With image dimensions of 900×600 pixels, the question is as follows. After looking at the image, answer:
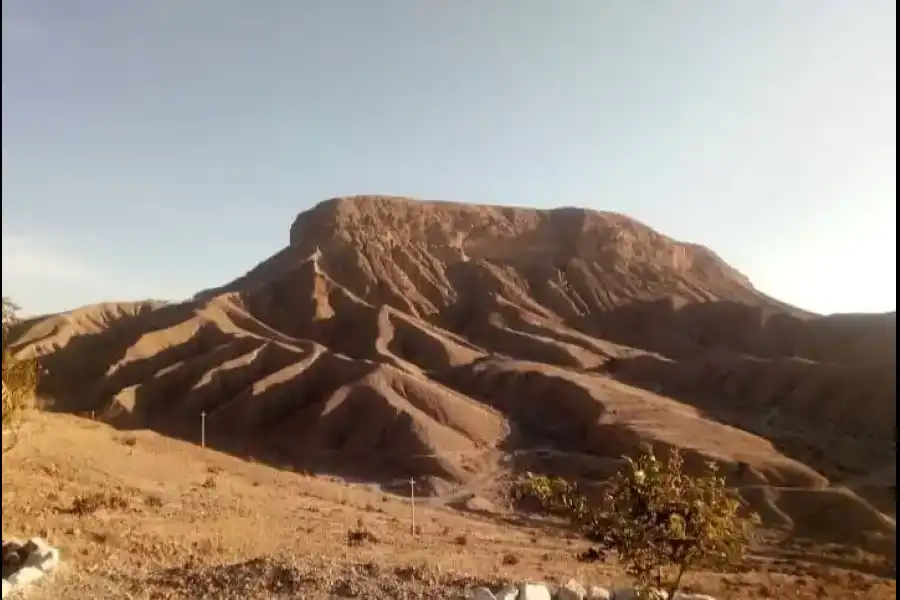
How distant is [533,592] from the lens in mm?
11602

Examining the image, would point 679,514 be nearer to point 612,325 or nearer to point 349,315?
point 349,315

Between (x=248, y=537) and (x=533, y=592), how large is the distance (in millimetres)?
8675

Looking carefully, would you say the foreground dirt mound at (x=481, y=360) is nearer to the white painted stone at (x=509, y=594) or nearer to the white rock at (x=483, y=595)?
the white painted stone at (x=509, y=594)

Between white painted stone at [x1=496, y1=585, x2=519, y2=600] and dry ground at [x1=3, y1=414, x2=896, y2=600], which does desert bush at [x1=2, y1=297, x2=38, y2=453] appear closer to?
dry ground at [x1=3, y1=414, x2=896, y2=600]

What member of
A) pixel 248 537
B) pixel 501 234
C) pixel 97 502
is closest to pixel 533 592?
pixel 248 537

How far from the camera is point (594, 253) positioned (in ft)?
318

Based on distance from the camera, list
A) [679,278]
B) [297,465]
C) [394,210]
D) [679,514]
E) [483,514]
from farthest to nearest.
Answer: [394,210] < [679,278] < [297,465] < [483,514] < [679,514]

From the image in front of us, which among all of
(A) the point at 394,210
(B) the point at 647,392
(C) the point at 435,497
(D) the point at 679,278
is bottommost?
(C) the point at 435,497

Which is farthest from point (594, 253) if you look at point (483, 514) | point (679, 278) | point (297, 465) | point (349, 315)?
point (483, 514)

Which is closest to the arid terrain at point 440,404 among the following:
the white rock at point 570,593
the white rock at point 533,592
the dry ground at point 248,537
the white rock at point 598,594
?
the dry ground at point 248,537

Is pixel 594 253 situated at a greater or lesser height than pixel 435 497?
greater

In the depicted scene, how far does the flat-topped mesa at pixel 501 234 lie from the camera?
9581 centimetres

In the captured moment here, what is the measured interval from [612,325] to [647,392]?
24754mm

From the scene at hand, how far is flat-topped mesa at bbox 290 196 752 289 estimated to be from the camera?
3772 inches
